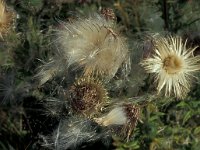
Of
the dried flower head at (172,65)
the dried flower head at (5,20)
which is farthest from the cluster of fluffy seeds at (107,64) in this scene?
the dried flower head at (5,20)

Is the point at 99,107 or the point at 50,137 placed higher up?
the point at 99,107

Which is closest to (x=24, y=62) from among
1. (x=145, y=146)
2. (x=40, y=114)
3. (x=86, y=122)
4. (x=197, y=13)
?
(x=40, y=114)

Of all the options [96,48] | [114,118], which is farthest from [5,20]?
[114,118]

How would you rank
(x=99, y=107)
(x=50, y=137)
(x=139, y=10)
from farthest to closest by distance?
(x=139, y=10) → (x=50, y=137) → (x=99, y=107)

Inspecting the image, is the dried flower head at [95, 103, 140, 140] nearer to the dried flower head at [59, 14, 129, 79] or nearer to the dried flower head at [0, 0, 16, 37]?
the dried flower head at [59, 14, 129, 79]

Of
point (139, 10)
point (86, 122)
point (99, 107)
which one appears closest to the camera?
point (99, 107)

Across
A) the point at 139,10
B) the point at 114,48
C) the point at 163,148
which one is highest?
the point at 139,10

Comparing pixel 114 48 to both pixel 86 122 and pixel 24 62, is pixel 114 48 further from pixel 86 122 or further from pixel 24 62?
pixel 24 62
